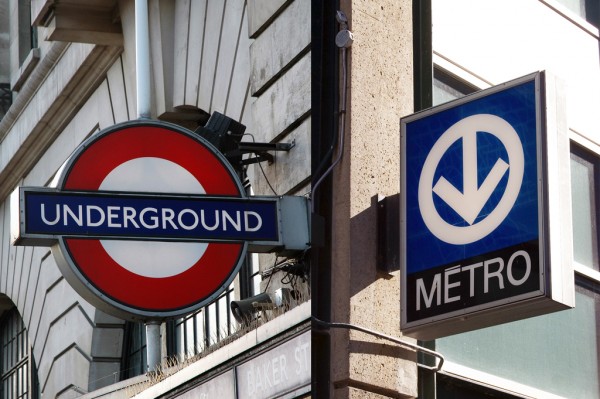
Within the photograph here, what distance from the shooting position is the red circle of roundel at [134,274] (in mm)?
10727

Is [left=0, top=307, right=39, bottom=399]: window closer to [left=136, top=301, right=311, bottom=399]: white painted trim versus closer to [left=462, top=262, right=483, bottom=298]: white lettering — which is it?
[left=136, top=301, right=311, bottom=399]: white painted trim

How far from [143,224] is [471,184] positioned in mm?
2349

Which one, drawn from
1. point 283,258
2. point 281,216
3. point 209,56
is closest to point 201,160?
point 281,216

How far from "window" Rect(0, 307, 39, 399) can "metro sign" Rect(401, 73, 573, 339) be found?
14.6 metres

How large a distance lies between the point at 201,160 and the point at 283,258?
232 cm

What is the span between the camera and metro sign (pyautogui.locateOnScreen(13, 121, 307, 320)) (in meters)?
10.5

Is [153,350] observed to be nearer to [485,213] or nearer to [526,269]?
[485,213]

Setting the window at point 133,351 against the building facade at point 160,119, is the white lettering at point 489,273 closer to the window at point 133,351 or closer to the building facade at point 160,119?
the building facade at point 160,119

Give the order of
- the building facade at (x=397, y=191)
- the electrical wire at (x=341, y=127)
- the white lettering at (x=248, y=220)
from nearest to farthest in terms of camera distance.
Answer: the white lettering at (x=248, y=220), the building facade at (x=397, y=191), the electrical wire at (x=341, y=127)

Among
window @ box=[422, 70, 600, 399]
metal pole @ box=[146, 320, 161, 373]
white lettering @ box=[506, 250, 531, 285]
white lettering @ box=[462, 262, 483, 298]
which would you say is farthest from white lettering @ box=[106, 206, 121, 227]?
metal pole @ box=[146, 320, 161, 373]

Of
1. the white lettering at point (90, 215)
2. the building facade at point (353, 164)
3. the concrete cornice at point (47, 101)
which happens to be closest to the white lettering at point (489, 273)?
the building facade at point (353, 164)

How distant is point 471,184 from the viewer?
35.4 ft

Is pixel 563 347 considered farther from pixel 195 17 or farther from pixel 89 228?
pixel 195 17

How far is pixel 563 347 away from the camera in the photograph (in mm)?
13164
